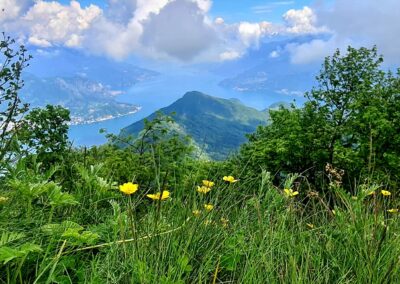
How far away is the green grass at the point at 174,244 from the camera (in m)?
2.19

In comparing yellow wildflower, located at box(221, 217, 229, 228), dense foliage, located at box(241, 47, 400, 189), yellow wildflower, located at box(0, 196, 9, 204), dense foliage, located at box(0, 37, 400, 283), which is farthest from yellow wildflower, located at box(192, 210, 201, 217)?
dense foliage, located at box(241, 47, 400, 189)

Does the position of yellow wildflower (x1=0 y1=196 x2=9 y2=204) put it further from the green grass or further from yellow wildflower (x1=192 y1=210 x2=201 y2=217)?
yellow wildflower (x1=192 y1=210 x2=201 y2=217)

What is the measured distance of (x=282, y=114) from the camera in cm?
Answer: 4850

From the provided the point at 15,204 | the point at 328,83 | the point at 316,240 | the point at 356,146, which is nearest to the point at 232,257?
the point at 316,240

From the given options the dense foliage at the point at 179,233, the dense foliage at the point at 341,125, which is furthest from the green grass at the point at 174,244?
the dense foliage at the point at 341,125

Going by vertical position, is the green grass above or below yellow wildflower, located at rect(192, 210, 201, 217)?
below

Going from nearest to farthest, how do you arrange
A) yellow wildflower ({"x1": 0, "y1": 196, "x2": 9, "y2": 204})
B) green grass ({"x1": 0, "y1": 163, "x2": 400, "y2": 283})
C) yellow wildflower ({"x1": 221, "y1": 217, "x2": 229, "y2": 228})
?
1. green grass ({"x1": 0, "y1": 163, "x2": 400, "y2": 283})
2. yellow wildflower ({"x1": 0, "y1": 196, "x2": 9, "y2": 204})
3. yellow wildflower ({"x1": 221, "y1": 217, "x2": 229, "y2": 228})

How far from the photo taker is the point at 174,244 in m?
2.36

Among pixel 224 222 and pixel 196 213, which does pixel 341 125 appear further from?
pixel 196 213

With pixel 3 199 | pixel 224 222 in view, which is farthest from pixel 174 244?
pixel 3 199

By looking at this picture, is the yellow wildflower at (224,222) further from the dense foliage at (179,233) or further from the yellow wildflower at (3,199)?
the yellow wildflower at (3,199)

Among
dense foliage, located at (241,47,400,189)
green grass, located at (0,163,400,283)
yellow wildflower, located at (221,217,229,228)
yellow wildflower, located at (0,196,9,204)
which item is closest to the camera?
green grass, located at (0,163,400,283)

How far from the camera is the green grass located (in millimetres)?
2186

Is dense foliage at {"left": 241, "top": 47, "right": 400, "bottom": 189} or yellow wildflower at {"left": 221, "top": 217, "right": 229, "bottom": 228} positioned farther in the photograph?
dense foliage at {"left": 241, "top": 47, "right": 400, "bottom": 189}
